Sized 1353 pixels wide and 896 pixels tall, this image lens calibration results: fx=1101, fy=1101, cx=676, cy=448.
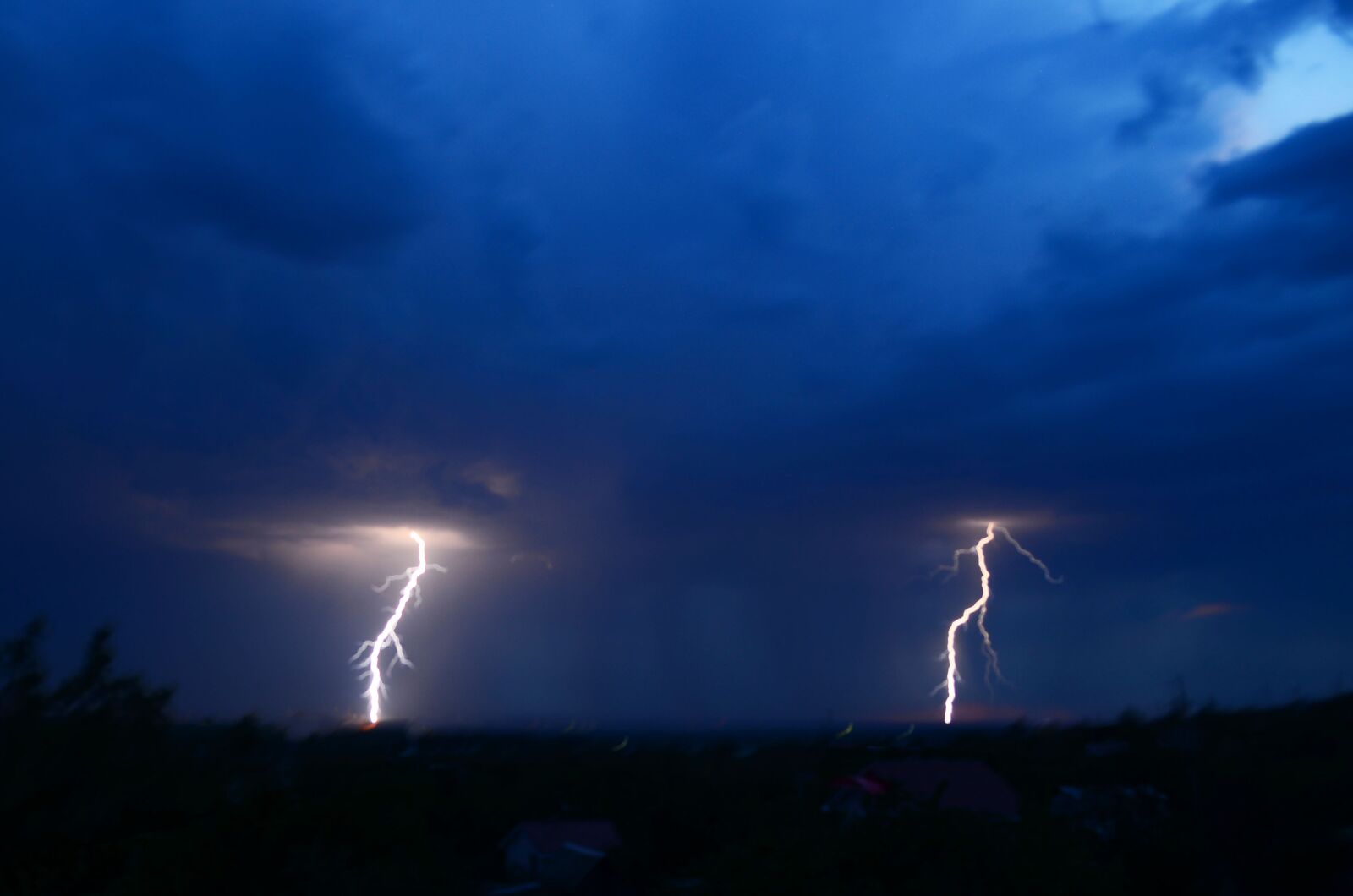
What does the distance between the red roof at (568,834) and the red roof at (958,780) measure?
754 centimetres

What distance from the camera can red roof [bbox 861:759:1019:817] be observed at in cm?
3175

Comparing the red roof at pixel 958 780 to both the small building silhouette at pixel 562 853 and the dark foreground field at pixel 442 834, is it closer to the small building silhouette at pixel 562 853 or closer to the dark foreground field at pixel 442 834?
the dark foreground field at pixel 442 834

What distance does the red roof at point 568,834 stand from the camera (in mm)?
26297

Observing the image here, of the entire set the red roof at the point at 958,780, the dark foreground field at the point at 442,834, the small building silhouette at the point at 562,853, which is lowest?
the small building silhouette at the point at 562,853

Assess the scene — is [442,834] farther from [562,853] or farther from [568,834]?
[562,853]

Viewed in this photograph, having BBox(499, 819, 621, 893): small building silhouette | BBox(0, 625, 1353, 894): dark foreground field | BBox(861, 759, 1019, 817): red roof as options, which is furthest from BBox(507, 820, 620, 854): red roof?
BBox(861, 759, 1019, 817): red roof

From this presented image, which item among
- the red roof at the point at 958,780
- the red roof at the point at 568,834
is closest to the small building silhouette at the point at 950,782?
the red roof at the point at 958,780

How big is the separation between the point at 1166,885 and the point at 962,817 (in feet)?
23.7

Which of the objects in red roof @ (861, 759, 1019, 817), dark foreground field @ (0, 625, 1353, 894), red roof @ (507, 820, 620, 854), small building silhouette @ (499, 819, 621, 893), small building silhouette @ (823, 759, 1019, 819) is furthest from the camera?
red roof @ (861, 759, 1019, 817)

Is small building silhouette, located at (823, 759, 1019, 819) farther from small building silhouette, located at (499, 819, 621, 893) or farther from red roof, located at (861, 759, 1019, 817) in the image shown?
small building silhouette, located at (499, 819, 621, 893)

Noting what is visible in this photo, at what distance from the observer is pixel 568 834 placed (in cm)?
2731

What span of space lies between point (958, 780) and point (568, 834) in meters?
13.4

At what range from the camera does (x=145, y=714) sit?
1349 centimetres

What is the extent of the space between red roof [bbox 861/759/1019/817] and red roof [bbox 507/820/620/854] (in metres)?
7.54
